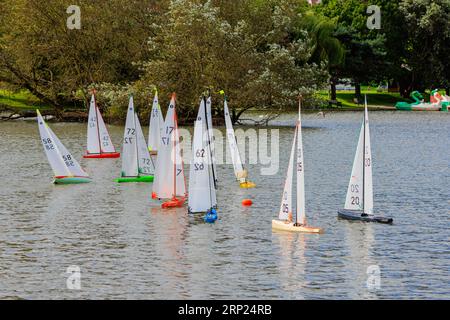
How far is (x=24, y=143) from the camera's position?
78875 millimetres

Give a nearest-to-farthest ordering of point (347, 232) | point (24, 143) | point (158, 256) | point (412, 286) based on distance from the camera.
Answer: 1. point (412, 286)
2. point (158, 256)
3. point (347, 232)
4. point (24, 143)

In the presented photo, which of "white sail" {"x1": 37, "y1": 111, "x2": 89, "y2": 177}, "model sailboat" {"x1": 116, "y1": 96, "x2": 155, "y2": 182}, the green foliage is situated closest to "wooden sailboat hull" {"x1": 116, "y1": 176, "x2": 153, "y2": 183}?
"model sailboat" {"x1": 116, "y1": 96, "x2": 155, "y2": 182}

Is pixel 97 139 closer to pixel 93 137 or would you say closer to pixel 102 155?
pixel 93 137

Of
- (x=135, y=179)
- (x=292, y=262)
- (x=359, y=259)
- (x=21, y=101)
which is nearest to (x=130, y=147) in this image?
(x=135, y=179)

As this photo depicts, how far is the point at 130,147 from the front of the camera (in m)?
53.0

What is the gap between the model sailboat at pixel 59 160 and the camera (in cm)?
5184

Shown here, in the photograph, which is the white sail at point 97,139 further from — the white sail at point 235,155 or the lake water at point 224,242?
the white sail at point 235,155

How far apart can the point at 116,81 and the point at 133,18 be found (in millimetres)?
6627

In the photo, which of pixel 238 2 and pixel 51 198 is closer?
pixel 51 198
